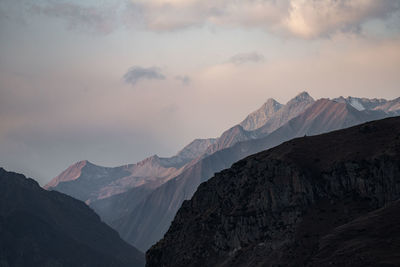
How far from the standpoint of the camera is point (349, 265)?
200 meters

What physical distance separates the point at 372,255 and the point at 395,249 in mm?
7891

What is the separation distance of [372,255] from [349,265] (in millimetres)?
8253

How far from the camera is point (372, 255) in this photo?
19888 centimetres

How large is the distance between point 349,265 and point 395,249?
16051mm

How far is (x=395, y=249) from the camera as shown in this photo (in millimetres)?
198875
